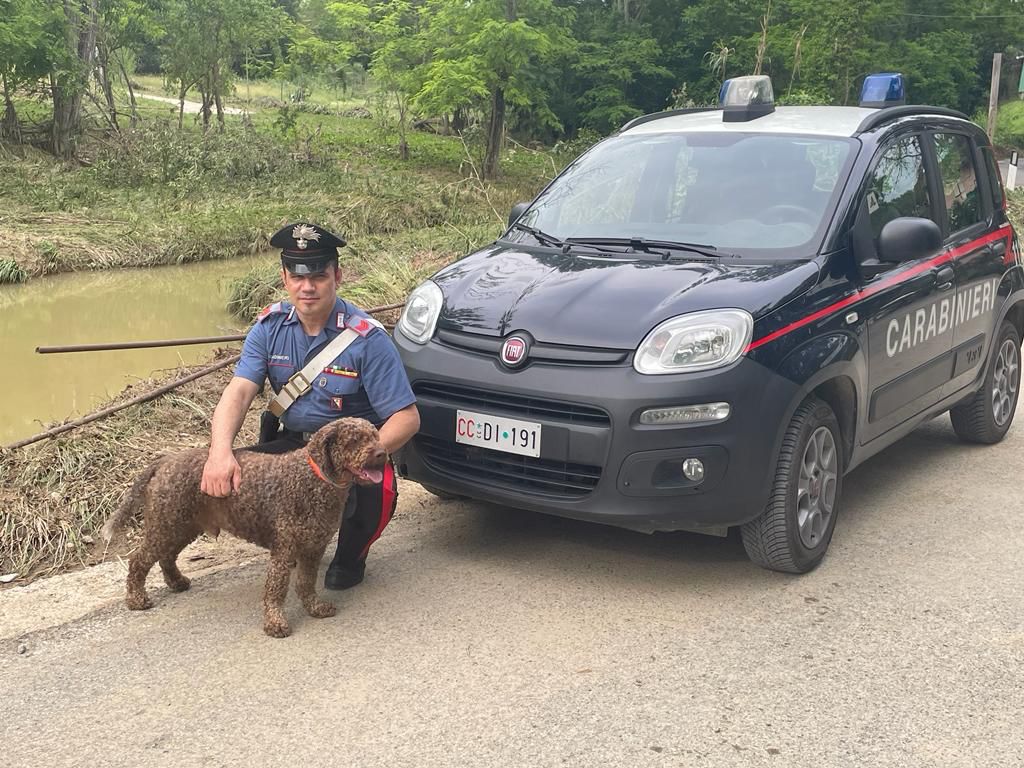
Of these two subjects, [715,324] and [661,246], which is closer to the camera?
[715,324]

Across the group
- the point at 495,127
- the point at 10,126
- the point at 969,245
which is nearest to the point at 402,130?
the point at 495,127

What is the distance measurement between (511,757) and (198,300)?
1066 centimetres

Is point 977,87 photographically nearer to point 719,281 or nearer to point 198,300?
point 198,300

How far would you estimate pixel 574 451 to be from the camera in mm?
4094

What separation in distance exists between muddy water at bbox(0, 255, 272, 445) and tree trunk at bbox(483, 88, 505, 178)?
12.1 meters

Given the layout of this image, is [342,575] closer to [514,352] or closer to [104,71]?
[514,352]

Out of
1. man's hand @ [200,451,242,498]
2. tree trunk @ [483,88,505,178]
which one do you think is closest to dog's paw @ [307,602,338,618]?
man's hand @ [200,451,242,498]

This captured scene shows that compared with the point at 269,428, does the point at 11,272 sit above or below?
below

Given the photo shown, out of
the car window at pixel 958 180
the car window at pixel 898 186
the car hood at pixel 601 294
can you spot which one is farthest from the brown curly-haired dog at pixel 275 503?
the car window at pixel 958 180

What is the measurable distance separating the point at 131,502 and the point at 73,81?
20.4m

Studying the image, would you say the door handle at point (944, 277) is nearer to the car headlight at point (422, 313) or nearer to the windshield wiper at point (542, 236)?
the windshield wiper at point (542, 236)

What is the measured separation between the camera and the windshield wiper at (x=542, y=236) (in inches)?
205

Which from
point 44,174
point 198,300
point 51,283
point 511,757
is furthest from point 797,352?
point 44,174

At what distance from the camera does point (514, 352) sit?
4.22 meters
